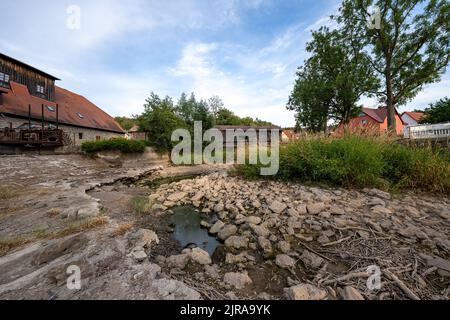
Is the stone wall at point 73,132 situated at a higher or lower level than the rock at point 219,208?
higher

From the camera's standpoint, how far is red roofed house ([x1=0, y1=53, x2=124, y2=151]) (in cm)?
1421

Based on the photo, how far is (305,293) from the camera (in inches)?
67.7

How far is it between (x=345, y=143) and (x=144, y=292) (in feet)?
18.6

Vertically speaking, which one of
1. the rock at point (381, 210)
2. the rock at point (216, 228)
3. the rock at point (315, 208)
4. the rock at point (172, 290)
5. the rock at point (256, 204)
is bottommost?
the rock at point (216, 228)

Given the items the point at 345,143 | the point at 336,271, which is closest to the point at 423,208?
the point at 345,143

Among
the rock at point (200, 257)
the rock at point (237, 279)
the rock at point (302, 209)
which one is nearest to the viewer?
the rock at point (237, 279)

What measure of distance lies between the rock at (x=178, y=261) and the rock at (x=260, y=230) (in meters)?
1.15

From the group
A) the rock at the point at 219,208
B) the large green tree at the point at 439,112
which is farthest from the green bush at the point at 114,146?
the large green tree at the point at 439,112

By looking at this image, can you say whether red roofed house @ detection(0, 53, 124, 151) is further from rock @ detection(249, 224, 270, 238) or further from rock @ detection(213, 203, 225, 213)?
rock @ detection(249, 224, 270, 238)

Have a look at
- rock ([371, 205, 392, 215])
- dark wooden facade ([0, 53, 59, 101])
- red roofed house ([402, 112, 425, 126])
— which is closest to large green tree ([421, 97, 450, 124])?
red roofed house ([402, 112, 425, 126])

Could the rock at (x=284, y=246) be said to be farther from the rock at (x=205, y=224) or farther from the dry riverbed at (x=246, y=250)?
the rock at (x=205, y=224)

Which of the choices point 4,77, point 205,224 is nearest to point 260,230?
point 205,224

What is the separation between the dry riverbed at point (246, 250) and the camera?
5.80 feet

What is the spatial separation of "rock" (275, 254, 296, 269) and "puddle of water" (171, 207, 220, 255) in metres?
0.98
